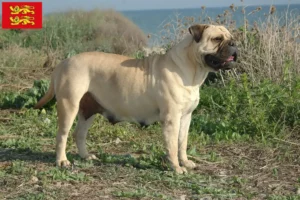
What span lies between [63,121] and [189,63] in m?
1.40

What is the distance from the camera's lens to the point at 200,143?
22.8 feet

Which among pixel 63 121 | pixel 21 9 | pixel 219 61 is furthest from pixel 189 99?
pixel 21 9

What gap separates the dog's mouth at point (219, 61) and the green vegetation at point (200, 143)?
108 centimetres

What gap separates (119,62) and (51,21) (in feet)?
35.5

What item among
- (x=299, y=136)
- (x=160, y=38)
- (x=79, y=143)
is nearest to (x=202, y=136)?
(x=299, y=136)

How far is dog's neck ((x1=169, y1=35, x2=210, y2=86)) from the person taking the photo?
5.73m

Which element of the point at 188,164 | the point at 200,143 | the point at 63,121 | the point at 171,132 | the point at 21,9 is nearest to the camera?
the point at 171,132

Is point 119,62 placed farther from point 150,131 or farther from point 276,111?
point 276,111

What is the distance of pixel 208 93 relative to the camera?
8.86m

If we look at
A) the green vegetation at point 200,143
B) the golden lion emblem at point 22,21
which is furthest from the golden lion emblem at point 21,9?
A: the green vegetation at point 200,143

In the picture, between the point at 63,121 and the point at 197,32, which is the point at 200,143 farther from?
the point at 63,121

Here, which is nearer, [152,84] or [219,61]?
[219,61]

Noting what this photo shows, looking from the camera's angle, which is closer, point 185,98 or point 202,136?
point 185,98

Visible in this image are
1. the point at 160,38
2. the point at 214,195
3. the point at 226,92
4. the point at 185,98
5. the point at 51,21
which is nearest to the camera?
the point at 214,195
